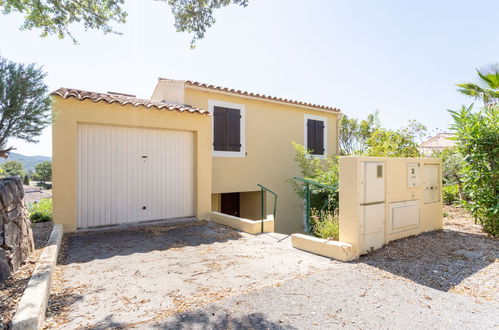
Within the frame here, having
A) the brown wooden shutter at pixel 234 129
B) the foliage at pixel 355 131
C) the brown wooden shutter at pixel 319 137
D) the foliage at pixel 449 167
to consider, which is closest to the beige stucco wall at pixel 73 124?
the brown wooden shutter at pixel 234 129

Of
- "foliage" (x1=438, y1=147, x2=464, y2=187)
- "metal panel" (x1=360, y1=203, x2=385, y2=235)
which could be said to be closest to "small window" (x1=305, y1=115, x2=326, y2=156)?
"foliage" (x1=438, y1=147, x2=464, y2=187)

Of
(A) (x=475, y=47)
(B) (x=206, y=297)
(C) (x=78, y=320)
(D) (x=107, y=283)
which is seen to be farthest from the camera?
(A) (x=475, y=47)

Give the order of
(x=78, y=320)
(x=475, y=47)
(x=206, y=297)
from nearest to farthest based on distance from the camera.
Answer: (x=78, y=320) < (x=206, y=297) < (x=475, y=47)

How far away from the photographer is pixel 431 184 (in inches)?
240

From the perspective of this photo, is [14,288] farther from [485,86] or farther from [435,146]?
[435,146]

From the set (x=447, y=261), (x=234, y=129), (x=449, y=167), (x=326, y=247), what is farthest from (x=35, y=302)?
(x=449, y=167)

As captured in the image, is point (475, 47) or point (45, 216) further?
point (475, 47)

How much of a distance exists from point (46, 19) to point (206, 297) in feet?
19.5

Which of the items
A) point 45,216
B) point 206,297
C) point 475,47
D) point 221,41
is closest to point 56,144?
point 45,216

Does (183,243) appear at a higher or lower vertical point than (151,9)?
lower

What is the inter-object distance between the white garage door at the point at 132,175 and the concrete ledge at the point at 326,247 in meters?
3.62

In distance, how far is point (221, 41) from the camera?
6773 mm

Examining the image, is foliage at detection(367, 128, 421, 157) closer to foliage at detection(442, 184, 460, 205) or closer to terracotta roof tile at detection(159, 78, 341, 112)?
terracotta roof tile at detection(159, 78, 341, 112)

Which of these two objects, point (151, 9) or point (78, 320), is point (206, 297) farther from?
point (151, 9)
